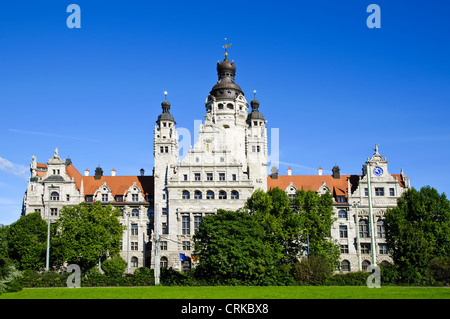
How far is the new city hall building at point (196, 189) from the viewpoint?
69875mm

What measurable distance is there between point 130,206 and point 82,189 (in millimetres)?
8316

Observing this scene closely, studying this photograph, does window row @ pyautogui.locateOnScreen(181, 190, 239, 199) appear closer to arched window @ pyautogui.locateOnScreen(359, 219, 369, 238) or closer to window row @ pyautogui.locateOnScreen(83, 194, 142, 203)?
window row @ pyautogui.locateOnScreen(83, 194, 142, 203)

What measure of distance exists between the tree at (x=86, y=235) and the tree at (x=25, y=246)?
268cm

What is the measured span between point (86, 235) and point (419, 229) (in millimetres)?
42126

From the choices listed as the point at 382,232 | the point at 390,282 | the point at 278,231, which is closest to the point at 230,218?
the point at 278,231

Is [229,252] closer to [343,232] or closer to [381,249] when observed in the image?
[343,232]

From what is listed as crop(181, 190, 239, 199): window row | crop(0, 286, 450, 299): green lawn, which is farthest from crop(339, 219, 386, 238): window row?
crop(0, 286, 450, 299): green lawn

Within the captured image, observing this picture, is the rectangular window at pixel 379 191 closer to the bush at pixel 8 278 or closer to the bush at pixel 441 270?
the bush at pixel 441 270

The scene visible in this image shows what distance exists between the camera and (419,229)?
58.4 metres

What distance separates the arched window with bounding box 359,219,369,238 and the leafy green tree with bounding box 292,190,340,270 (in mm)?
9850

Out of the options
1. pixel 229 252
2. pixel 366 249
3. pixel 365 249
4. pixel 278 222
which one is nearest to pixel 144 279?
pixel 229 252
